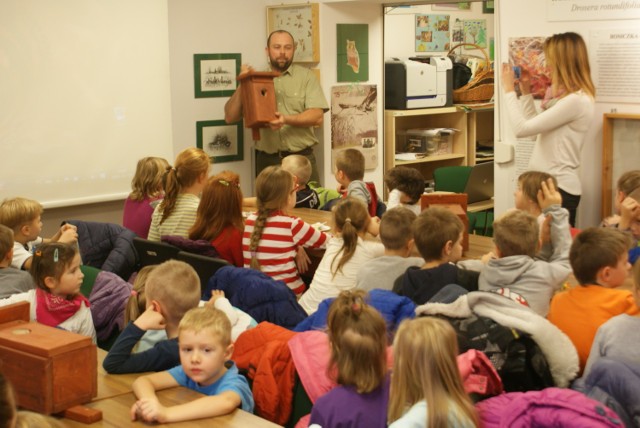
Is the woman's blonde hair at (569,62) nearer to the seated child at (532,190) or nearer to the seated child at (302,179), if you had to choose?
the seated child at (532,190)

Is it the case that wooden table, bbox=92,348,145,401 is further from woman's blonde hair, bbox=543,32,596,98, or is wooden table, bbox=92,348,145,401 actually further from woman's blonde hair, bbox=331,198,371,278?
woman's blonde hair, bbox=543,32,596,98

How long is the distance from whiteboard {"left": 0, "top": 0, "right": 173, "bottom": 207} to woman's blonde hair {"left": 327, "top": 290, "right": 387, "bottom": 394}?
13.5 feet

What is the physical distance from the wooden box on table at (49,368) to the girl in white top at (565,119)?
138 inches

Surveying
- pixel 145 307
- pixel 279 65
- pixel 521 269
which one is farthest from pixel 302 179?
pixel 521 269

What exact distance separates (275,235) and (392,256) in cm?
86

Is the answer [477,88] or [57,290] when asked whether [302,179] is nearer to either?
[57,290]

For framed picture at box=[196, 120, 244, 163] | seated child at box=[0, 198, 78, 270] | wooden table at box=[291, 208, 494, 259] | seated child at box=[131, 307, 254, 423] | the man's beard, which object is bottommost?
seated child at box=[131, 307, 254, 423]

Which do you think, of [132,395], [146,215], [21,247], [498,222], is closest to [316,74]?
[146,215]

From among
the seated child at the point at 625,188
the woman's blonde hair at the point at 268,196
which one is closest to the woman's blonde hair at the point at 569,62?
the seated child at the point at 625,188

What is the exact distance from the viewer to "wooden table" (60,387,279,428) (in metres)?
2.40

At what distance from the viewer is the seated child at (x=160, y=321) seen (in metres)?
2.82

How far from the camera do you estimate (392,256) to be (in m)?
3.52

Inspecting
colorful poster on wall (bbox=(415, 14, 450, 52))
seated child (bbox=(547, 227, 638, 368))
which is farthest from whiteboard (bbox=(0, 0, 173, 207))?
seated child (bbox=(547, 227, 638, 368))

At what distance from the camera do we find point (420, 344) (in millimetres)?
2236
